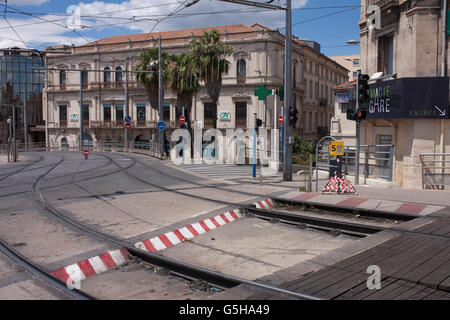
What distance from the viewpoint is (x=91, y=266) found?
7.40 metres

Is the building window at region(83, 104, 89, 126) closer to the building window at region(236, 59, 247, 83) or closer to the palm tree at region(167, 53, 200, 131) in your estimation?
the building window at region(236, 59, 247, 83)

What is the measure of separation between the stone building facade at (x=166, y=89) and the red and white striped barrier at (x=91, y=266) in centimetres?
3242

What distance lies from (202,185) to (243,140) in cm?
2626

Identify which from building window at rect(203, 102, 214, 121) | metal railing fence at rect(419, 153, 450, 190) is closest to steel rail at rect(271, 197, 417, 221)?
metal railing fence at rect(419, 153, 450, 190)

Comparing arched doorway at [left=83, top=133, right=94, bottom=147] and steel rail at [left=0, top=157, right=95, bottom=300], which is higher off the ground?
arched doorway at [left=83, top=133, right=94, bottom=147]

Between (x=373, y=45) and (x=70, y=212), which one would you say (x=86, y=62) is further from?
(x=70, y=212)

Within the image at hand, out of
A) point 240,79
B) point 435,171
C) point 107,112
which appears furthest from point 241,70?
point 435,171

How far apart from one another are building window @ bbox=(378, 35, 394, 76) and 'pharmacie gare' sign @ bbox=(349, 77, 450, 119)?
2041 millimetres

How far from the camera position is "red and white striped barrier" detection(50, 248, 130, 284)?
274 inches

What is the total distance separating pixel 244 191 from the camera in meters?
15.7

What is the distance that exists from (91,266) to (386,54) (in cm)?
1682

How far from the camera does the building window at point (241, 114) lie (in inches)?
1780
